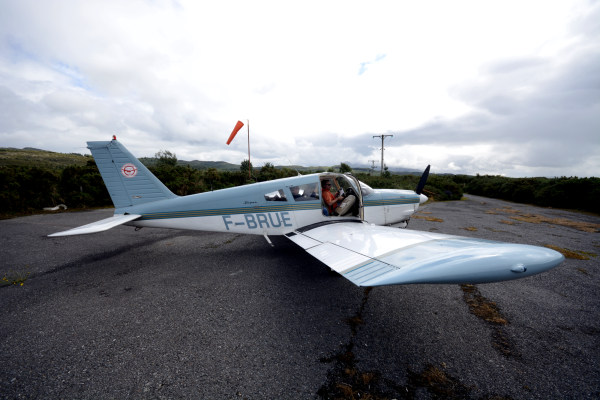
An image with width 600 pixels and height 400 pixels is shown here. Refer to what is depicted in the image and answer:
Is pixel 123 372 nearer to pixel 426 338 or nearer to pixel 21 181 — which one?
pixel 426 338

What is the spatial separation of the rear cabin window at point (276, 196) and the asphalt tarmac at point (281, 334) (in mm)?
1658

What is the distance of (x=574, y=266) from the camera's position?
515 centimetres

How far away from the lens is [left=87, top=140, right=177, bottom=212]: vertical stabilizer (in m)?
5.04

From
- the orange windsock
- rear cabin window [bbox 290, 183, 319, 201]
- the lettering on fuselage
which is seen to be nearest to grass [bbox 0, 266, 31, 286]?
the lettering on fuselage

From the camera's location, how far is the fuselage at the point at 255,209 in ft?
16.9

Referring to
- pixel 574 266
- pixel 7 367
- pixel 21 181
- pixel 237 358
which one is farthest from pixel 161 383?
pixel 21 181

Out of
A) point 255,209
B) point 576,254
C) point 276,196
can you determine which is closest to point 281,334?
point 255,209

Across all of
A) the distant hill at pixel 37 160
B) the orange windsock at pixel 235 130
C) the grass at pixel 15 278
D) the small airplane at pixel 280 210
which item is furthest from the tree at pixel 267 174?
the distant hill at pixel 37 160

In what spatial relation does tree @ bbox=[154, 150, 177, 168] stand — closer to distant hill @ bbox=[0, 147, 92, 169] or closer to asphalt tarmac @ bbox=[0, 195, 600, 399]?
distant hill @ bbox=[0, 147, 92, 169]

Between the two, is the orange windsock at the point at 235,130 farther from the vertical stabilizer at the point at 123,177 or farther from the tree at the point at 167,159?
the tree at the point at 167,159

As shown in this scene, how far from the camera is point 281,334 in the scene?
294 cm

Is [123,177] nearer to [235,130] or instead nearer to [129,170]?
[129,170]

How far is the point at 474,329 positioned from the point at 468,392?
119cm

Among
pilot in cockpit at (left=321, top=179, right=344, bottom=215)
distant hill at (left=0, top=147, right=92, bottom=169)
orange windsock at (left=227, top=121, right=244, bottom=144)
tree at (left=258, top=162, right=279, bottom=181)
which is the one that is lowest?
pilot in cockpit at (left=321, top=179, right=344, bottom=215)
